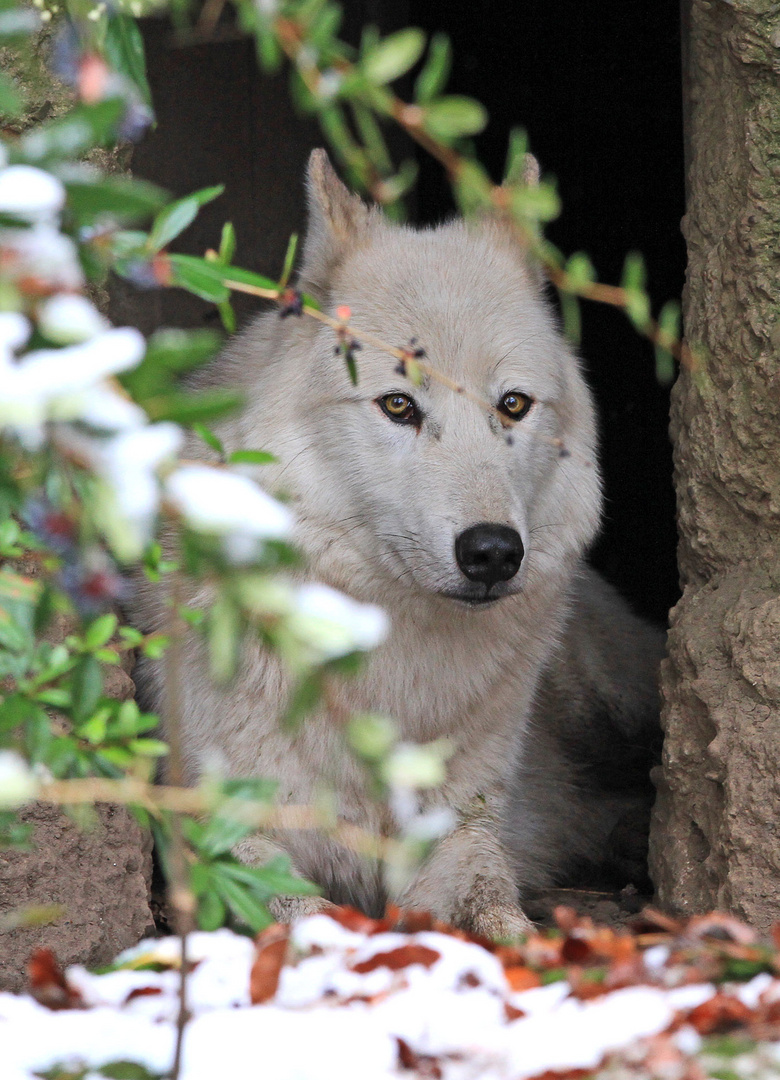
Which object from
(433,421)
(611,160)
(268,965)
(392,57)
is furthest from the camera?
(611,160)

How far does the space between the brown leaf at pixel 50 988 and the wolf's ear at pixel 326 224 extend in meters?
1.97

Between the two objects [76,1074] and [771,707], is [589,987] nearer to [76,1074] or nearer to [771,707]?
Result: [76,1074]

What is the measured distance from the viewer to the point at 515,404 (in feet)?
9.96

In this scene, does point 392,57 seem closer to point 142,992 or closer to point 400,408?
point 142,992

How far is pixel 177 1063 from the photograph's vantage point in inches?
47.4

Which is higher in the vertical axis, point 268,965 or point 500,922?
point 268,965

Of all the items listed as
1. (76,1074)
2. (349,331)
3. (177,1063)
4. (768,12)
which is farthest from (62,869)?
(768,12)

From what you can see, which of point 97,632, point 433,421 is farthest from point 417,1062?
point 433,421

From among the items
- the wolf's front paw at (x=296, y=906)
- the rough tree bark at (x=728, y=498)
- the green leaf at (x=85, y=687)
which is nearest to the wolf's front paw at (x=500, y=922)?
the wolf's front paw at (x=296, y=906)

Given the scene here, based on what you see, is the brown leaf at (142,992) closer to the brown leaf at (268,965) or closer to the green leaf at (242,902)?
the brown leaf at (268,965)

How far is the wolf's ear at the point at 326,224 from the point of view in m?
3.11

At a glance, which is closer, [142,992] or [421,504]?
[142,992]

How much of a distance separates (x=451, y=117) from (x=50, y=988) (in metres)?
1.26

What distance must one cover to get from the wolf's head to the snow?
43.6 inches
